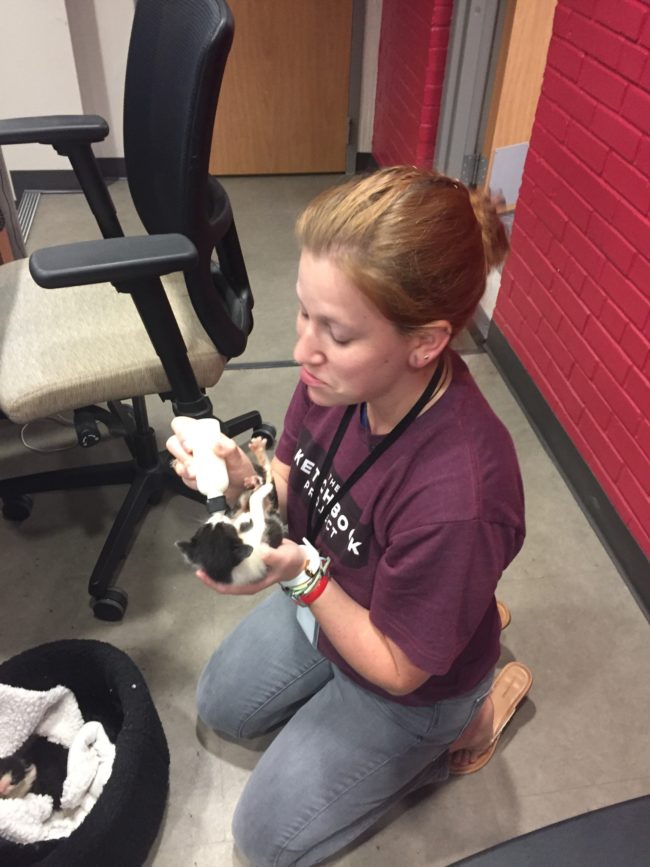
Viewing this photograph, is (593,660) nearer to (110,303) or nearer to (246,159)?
(110,303)

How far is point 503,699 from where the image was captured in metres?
1.32

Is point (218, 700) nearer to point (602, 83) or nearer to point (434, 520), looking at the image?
point (434, 520)

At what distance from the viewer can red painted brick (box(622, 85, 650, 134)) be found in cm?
142

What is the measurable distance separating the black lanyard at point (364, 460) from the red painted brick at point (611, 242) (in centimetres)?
90

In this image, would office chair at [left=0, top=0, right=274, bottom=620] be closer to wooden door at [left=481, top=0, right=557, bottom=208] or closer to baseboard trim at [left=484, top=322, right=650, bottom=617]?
baseboard trim at [left=484, top=322, right=650, bottom=617]

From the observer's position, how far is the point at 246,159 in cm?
335

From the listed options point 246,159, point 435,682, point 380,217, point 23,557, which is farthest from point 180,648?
point 246,159

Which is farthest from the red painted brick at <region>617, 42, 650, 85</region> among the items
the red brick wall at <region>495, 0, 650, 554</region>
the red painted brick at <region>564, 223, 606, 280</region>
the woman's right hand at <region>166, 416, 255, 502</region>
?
the woman's right hand at <region>166, 416, 255, 502</region>

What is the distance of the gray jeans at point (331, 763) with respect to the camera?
1.03 m

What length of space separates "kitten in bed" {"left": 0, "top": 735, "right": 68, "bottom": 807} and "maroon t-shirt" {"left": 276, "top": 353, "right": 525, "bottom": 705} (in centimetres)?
68

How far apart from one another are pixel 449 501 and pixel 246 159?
2990 mm

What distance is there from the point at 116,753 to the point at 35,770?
0.18 m

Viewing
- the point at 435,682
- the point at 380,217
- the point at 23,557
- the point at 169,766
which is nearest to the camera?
the point at 380,217

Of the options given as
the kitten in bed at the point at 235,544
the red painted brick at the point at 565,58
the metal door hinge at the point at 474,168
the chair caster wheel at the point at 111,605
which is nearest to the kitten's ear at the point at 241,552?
the kitten in bed at the point at 235,544
